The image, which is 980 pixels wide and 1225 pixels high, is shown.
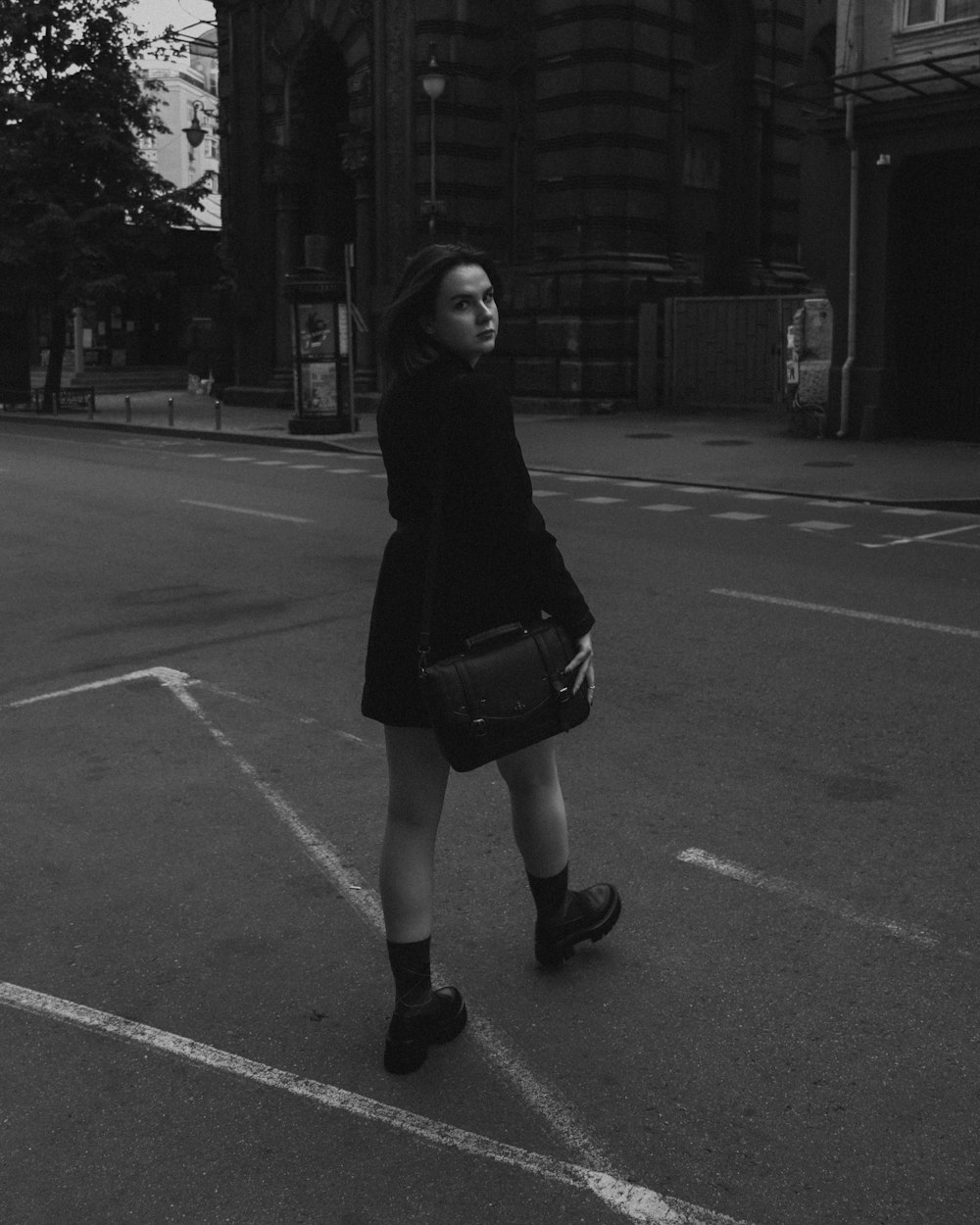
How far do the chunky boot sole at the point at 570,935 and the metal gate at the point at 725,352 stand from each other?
23003 millimetres

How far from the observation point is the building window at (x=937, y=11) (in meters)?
19.3

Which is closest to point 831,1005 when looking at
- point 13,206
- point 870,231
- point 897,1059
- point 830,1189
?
point 897,1059

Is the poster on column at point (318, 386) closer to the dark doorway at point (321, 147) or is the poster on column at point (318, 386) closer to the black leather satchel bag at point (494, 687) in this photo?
the dark doorway at point (321, 147)

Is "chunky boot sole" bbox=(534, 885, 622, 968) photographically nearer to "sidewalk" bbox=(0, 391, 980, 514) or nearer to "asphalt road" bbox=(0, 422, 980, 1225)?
"asphalt road" bbox=(0, 422, 980, 1225)

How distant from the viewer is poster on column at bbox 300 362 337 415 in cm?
2495

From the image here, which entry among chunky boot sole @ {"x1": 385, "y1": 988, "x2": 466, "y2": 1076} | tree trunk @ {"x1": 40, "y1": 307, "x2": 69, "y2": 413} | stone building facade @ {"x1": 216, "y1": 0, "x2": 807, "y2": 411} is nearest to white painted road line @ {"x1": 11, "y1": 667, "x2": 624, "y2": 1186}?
chunky boot sole @ {"x1": 385, "y1": 988, "x2": 466, "y2": 1076}

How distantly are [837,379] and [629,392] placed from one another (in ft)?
22.7

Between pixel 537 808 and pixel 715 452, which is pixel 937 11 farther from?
pixel 537 808

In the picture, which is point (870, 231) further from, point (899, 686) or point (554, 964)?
point (554, 964)

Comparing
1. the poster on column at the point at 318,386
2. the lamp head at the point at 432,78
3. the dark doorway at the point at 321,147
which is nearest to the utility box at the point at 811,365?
the poster on column at the point at 318,386

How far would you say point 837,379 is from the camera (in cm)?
2211

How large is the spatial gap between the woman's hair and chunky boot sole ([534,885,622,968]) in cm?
155

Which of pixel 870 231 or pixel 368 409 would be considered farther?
pixel 368 409

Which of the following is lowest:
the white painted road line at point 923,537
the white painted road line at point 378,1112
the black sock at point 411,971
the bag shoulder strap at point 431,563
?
the white painted road line at point 378,1112
